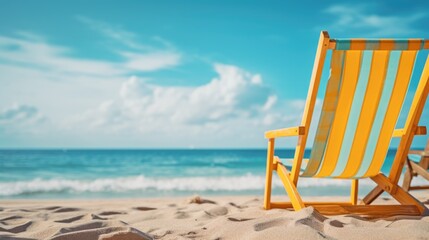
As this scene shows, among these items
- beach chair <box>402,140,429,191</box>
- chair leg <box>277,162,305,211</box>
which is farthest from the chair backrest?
beach chair <box>402,140,429,191</box>

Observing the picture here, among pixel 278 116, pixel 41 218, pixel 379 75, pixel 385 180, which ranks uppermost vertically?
pixel 278 116

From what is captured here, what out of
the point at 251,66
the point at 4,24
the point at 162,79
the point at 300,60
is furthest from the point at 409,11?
the point at 4,24

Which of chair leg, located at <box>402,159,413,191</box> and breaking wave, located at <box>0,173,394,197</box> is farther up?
chair leg, located at <box>402,159,413,191</box>

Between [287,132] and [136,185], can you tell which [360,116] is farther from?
[136,185]

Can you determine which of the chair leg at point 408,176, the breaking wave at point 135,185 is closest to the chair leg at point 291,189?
the chair leg at point 408,176

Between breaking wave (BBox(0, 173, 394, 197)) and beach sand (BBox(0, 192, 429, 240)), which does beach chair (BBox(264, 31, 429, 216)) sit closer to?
beach sand (BBox(0, 192, 429, 240))

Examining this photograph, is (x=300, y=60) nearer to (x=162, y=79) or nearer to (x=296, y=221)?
(x=162, y=79)

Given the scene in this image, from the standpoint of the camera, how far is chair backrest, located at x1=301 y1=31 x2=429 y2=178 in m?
2.49

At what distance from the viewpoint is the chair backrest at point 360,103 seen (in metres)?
2.49

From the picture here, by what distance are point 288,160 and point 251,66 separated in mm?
26807

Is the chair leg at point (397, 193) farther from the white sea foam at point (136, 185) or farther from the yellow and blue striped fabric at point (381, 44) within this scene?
the white sea foam at point (136, 185)

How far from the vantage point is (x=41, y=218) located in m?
2.98

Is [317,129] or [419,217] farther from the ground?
[317,129]

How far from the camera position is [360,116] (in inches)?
105
